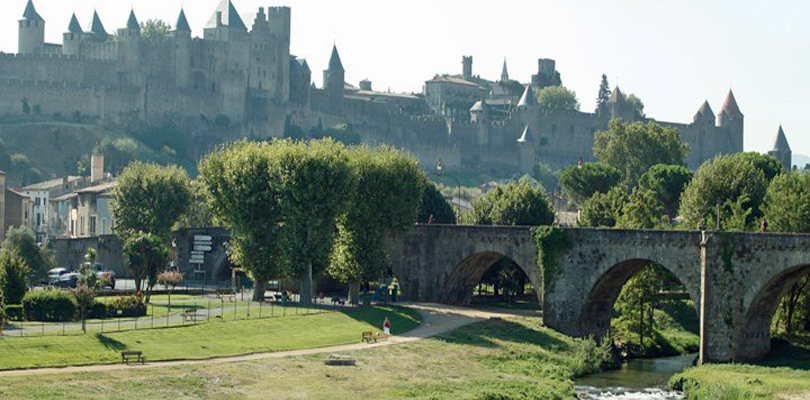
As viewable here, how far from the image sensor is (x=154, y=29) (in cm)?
16750

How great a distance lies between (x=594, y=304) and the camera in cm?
5759

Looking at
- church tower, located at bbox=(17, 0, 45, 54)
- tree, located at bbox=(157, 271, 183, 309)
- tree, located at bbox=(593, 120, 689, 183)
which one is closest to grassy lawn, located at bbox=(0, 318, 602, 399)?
tree, located at bbox=(157, 271, 183, 309)

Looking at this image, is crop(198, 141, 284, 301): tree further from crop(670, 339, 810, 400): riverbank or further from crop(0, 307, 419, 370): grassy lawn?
crop(670, 339, 810, 400): riverbank

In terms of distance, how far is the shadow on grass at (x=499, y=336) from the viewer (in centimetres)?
5381

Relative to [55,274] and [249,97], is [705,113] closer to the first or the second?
[249,97]

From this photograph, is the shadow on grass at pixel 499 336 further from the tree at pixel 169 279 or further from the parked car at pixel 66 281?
the parked car at pixel 66 281

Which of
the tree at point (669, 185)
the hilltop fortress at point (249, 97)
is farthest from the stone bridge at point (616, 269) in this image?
the hilltop fortress at point (249, 97)

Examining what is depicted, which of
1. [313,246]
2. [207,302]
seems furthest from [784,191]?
[207,302]

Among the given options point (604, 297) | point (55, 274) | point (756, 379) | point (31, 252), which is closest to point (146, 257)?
point (55, 274)

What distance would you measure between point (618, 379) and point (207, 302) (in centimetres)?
1839

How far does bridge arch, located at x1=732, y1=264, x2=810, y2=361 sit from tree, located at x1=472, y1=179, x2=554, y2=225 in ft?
78.6

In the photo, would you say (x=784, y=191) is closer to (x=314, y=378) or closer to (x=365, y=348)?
(x=365, y=348)

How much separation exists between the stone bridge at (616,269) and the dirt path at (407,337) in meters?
2.36

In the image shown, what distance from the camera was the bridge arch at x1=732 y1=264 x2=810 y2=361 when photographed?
162ft
